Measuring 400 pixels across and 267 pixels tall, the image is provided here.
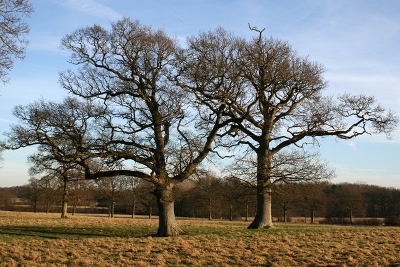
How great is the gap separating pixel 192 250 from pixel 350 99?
15862 millimetres

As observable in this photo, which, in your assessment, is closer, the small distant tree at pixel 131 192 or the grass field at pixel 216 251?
the grass field at pixel 216 251

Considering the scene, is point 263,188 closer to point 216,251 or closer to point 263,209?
point 263,209

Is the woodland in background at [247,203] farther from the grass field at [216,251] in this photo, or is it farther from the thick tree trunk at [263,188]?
the grass field at [216,251]

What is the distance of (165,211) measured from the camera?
20.0 meters

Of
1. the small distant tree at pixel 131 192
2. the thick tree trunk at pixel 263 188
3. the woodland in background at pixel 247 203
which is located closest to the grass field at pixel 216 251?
the thick tree trunk at pixel 263 188

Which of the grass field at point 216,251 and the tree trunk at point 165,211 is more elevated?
the tree trunk at point 165,211

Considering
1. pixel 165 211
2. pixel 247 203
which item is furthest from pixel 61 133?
pixel 247 203

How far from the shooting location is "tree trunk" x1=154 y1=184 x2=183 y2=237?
19748mm

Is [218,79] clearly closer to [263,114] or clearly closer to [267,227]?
[263,114]

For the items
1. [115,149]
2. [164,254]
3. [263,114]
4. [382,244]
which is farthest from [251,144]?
[164,254]

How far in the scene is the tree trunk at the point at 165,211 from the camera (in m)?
19.7

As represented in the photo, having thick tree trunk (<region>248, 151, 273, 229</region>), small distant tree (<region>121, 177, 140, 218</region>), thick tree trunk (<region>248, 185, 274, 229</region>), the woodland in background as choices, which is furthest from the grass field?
small distant tree (<region>121, 177, 140, 218</region>)

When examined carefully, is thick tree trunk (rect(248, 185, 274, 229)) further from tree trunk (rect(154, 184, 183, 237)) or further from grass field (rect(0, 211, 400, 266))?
tree trunk (rect(154, 184, 183, 237))

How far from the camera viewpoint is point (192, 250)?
1405 centimetres
